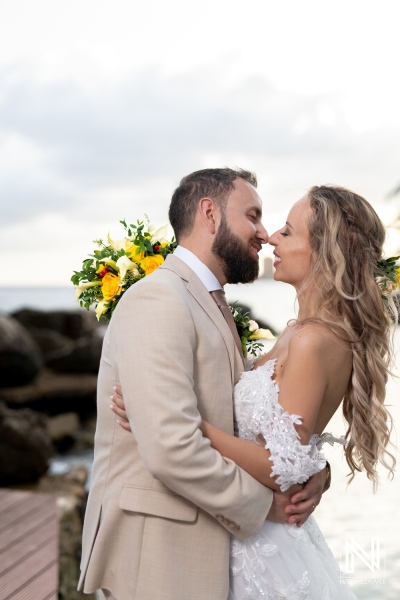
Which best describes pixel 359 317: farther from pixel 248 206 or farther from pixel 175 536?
pixel 175 536

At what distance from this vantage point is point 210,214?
7.80 feet

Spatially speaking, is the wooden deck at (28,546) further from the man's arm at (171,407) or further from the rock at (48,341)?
the rock at (48,341)

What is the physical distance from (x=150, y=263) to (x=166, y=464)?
90 centimetres

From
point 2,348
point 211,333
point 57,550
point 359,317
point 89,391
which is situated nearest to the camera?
point 211,333

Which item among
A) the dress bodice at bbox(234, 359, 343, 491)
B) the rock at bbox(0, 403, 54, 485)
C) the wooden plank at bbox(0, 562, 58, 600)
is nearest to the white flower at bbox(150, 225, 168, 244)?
the dress bodice at bbox(234, 359, 343, 491)

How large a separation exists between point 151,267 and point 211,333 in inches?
20.2

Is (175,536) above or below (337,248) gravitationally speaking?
below

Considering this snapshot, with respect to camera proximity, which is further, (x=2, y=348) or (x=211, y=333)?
(x=2, y=348)

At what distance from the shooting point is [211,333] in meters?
2.18

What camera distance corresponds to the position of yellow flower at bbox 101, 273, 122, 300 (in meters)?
2.55

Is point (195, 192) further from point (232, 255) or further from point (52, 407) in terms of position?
point (52, 407)

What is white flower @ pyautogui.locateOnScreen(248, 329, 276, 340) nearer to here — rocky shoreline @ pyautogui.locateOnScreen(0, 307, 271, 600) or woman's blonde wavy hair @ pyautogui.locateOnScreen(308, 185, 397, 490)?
woman's blonde wavy hair @ pyautogui.locateOnScreen(308, 185, 397, 490)

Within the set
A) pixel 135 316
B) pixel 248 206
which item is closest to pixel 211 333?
pixel 135 316

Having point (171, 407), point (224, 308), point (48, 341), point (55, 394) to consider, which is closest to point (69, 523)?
point (224, 308)
